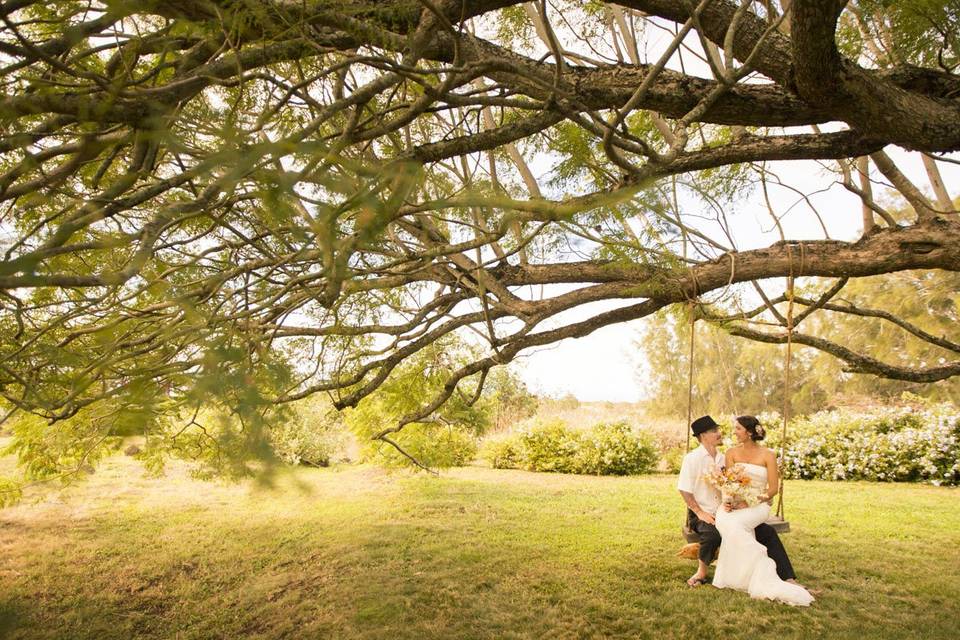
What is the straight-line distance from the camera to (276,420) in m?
1.17

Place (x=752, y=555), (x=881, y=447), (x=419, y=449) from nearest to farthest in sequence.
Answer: (x=752, y=555)
(x=419, y=449)
(x=881, y=447)

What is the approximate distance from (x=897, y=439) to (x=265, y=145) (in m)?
10.5

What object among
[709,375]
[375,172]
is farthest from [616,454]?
[709,375]

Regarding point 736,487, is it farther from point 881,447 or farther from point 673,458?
point 673,458

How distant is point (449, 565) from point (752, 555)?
2365mm

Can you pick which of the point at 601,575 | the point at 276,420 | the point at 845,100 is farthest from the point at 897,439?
the point at 276,420

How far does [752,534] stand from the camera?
4.15 metres

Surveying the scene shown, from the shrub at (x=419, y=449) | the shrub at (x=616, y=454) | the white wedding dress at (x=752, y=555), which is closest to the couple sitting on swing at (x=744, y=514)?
the white wedding dress at (x=752, y=555)

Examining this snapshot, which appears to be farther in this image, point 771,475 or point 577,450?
point 577,450

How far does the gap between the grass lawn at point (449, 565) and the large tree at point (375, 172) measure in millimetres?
1154

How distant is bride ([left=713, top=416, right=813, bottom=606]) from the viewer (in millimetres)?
4113

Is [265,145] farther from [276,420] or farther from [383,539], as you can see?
[383,539]

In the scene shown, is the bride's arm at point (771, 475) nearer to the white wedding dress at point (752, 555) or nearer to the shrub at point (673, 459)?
the white wedding dress at point (752, 555)

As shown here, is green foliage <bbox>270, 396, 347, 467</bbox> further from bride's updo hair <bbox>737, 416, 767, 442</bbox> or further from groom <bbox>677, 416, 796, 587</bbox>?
bride's updo hair <bbox>737, 416, 767, 442</bbox>
